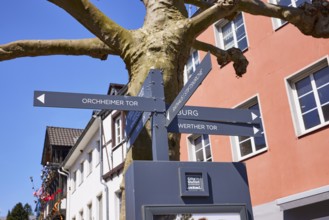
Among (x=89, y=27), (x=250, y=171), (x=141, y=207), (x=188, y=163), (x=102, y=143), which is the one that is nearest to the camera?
(x=141, y=207)

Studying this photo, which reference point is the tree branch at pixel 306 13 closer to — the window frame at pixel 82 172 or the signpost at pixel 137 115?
the signpost at pixel 137 115

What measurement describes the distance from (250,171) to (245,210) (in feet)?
29.4

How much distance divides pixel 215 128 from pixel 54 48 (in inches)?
87.3

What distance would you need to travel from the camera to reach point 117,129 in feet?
65.9

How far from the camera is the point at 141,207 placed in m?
2.58

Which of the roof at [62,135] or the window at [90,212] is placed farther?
the roof at [62,135]

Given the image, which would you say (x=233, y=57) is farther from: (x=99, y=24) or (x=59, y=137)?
(x=59, y=137)

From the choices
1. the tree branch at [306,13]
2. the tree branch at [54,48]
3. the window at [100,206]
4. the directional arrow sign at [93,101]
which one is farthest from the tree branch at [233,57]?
the window at [100,206]

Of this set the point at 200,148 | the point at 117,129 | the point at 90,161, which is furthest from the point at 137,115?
the point at 90,161

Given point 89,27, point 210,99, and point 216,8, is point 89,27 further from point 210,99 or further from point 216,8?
point 210,99

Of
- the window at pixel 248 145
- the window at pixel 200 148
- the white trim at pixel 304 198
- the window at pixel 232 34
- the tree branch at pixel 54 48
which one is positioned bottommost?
the white trim at pixel 304 198

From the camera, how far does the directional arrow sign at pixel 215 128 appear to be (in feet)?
10.1

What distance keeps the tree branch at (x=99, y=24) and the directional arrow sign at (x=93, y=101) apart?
1.37 meters

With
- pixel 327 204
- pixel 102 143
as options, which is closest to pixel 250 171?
pixel 327 204
